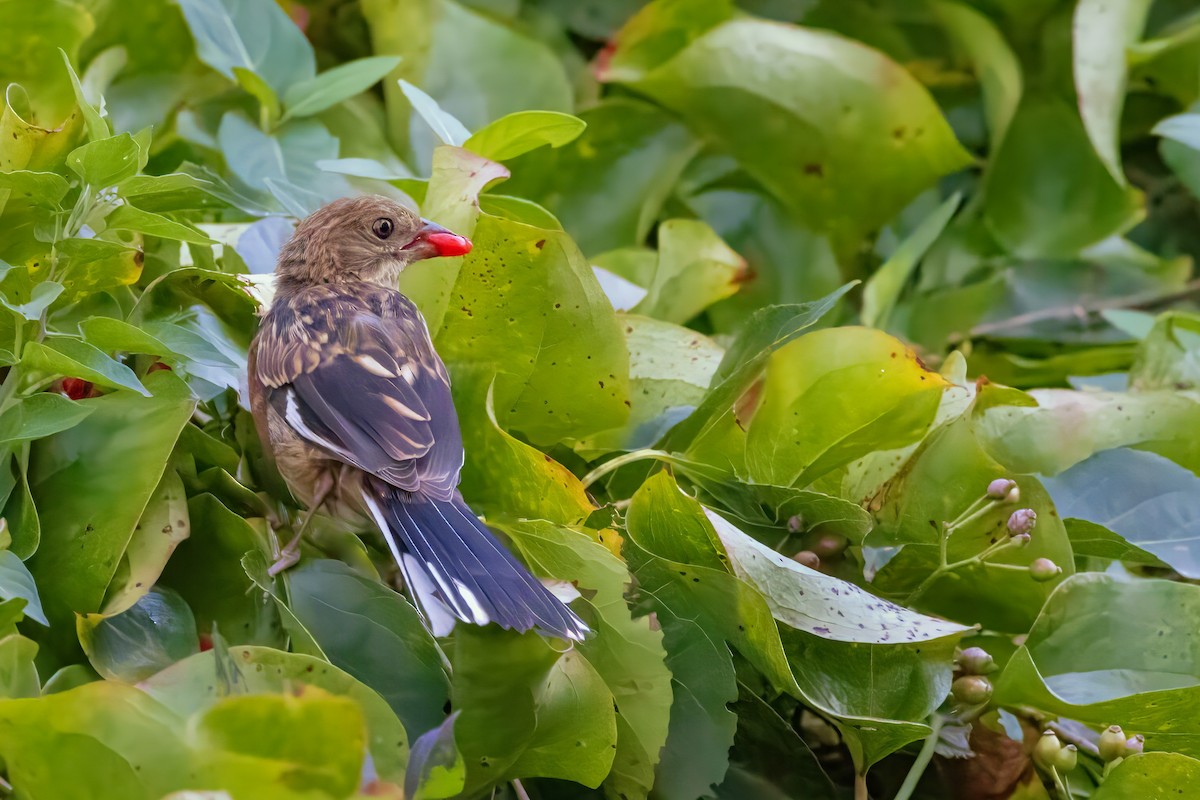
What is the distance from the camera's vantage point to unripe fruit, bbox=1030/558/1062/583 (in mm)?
1157

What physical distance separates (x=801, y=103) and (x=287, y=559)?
3.53 feet

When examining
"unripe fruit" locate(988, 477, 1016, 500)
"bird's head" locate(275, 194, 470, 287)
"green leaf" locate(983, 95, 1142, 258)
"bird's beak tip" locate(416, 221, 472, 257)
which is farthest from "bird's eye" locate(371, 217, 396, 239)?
"green leaf" locate(983, 95, 1142, 258)

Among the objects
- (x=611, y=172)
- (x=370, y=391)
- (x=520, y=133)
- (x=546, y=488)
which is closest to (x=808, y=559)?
(x=546, y=488)

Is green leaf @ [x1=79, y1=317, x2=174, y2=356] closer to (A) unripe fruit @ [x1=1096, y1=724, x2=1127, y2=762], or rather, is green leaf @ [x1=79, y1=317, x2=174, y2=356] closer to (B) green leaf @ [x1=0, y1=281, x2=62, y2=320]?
(B) green leaf @ [x1=0, y1=281, x2=62, y2=320]

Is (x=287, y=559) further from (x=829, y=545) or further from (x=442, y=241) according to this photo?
(x=829, y=545)

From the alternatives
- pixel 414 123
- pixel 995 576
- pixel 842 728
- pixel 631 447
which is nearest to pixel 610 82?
pixel 414 123

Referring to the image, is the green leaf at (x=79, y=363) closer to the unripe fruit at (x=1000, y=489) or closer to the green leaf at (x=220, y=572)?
the green leaf at (x=220, y=572)

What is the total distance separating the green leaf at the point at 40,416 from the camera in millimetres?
973

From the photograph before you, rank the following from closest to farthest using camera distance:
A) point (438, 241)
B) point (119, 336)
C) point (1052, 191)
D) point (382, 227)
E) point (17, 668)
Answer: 1. point (17, 668)
2. point (119, 336)
3. point (438, 241)
4. point (382, 227)
5. point (1052, 191)

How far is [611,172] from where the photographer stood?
185 centimetres

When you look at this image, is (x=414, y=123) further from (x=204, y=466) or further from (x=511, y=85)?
(x=204, y=466)

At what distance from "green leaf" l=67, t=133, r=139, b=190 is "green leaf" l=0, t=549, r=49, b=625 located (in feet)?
1.03

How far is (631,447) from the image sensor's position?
4.38 ft

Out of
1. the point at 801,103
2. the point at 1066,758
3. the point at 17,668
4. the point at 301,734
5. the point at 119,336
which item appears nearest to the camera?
the point at 301,734
